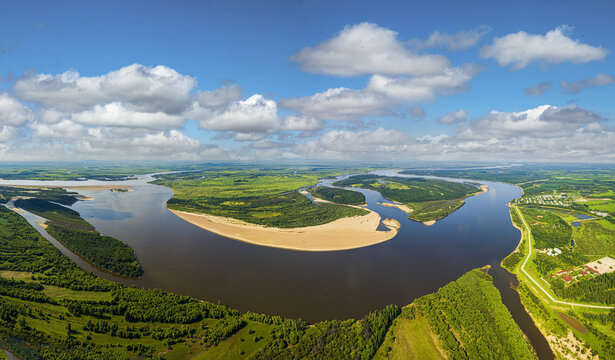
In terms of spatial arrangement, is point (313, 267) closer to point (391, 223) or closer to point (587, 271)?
point (391, 223)

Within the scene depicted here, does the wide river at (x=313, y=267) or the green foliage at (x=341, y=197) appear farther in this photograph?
the green foliage at (x=341, y=197)

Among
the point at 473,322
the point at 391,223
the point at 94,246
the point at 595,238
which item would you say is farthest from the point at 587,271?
→ the point at 94,246

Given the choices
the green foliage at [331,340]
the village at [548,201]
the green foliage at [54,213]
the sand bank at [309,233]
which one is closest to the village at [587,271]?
the sand bank at [309,233]

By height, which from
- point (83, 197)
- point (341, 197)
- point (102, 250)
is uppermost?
point (83, 197)

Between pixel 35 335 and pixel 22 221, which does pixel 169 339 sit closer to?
pixel 35 335

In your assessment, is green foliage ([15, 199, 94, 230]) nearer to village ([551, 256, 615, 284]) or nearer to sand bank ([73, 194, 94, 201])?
sand bank ([73, 194, 94, 201])

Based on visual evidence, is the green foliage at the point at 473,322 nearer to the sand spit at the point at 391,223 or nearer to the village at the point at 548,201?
the sand spit at the point at 391,223
